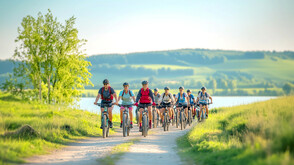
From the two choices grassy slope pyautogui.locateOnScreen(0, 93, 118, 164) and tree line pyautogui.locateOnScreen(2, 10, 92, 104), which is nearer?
grassy slope pyautogui.locateOnScreen(0, 93, 118, 164)

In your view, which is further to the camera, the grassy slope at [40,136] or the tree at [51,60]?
the tree at [51,60]

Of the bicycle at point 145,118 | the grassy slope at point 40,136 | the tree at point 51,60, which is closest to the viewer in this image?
the grassy slope at point 40,136

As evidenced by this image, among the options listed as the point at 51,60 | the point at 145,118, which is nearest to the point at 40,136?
the point at 145,118

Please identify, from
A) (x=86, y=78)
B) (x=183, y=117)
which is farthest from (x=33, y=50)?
(x=183, y=117)

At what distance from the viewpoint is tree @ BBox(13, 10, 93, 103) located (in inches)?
1526

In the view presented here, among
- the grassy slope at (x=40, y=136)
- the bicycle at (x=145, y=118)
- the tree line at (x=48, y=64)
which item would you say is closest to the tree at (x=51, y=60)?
the tree line at (x=48, y=64)

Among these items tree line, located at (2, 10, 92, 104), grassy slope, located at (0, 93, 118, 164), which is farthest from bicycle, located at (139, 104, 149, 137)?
tree line, located at (2, 10, 92, 104)

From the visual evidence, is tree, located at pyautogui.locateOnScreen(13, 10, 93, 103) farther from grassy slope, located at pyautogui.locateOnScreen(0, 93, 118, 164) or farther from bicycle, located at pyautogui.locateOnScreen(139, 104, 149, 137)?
bicycle, located at pyautogui.locateOnScreen(139, 104, 149, 137)

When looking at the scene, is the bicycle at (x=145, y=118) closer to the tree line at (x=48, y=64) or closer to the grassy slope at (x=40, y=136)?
the grassy slope at (x=40, y=136)

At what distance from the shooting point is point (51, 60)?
3916 cm

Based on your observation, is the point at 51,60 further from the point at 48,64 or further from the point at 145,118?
the point at 145,118

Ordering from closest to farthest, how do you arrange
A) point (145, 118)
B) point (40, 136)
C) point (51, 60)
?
point (40, 136) < point (145, 118) < point (51, 60)

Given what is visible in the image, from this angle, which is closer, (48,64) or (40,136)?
(40,136)

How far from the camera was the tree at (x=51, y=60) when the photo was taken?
1526 inches
